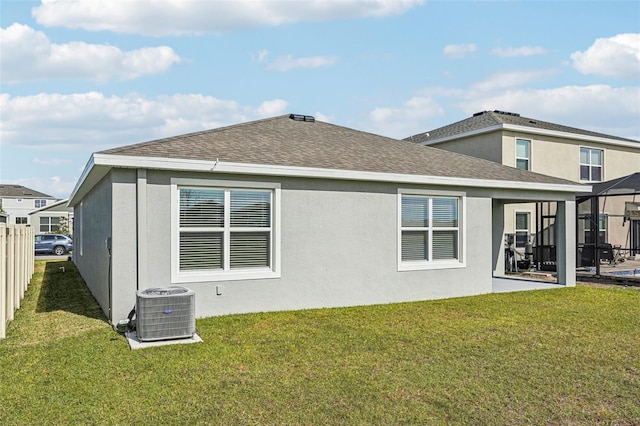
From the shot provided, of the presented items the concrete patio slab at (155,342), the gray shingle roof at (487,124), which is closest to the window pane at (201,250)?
the concrete patio slab at (155,342)

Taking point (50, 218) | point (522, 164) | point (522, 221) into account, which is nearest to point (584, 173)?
point (522, 164)

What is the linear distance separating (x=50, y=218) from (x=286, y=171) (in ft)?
128

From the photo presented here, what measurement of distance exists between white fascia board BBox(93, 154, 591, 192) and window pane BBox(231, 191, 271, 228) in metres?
0.44

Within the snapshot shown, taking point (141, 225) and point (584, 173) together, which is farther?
point (584, 173)

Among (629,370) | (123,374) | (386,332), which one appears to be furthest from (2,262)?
(629,370)

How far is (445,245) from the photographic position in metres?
10.7

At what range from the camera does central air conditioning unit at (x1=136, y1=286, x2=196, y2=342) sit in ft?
20.9

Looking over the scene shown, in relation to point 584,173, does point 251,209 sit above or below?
below

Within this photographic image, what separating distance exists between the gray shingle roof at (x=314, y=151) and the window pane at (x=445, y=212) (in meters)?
0.61

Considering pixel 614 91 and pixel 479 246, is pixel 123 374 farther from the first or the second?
pixel 614 91

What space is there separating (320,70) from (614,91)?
16148mm

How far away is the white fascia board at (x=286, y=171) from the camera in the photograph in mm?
7251

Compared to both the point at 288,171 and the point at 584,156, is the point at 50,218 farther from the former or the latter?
the point at 584,156

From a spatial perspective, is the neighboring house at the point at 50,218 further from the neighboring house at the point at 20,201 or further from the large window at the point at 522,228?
the large window at the point at 522,228
